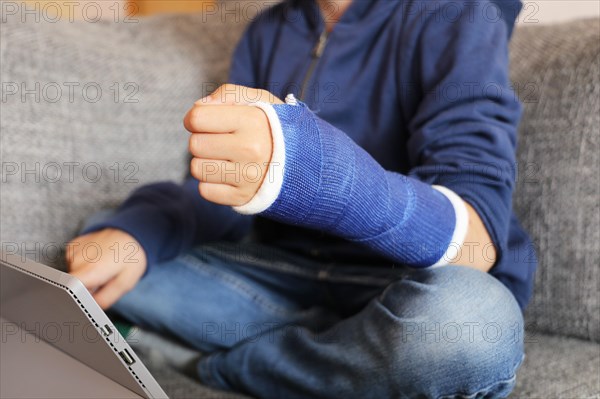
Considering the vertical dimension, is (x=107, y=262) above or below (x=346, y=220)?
below

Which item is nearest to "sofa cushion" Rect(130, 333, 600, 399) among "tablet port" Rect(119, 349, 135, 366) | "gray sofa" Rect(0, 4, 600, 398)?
"gray sofa" Rect(0, 4, 600, 398)

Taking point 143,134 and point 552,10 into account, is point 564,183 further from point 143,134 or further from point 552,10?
point 143,134

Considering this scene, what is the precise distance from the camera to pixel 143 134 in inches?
34.4

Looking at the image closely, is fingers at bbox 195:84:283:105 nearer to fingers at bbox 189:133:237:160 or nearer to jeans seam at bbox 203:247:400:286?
fingers at bbox 189:133:237:160

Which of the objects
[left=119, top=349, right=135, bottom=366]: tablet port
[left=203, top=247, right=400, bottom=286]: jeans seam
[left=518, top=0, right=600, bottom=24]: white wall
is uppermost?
[left=518, top=0, right=600, bottom=24]: white wall

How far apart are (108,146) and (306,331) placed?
0.39m

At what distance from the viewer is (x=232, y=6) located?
114 cm

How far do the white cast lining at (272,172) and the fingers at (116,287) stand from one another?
0.29 metres

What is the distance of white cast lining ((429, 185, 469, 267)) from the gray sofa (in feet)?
0.51

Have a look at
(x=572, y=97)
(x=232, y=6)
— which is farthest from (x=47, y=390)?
(x=232, y=6)

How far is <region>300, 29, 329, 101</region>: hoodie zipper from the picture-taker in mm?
791

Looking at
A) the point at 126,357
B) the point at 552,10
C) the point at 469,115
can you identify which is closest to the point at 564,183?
the point at 469,115

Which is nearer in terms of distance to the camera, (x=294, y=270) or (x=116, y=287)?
(x=116, y=287)

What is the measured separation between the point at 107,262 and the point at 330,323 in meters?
0.28
